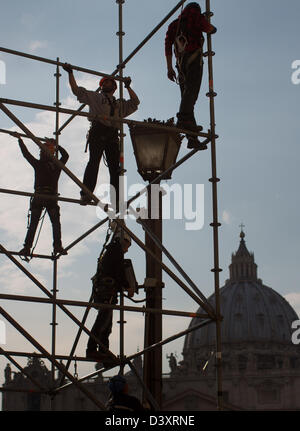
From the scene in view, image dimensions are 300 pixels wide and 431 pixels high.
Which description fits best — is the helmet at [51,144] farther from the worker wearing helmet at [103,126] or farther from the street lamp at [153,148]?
the street lamp at [153,148]

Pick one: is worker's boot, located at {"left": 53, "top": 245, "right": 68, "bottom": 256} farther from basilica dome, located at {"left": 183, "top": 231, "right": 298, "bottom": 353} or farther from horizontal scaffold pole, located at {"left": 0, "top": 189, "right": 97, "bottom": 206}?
basilica dome, located at {"left": 183, "top": 231, "right": 298, "bottom": 353}

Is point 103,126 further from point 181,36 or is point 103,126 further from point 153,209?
point 181,36

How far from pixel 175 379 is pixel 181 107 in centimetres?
9419

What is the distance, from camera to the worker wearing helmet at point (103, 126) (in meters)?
10.5

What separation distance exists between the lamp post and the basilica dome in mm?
115391

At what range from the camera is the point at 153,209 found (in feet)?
34.1

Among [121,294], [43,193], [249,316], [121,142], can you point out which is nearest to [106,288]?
[121,294]

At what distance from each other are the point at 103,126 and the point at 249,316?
4752 inches

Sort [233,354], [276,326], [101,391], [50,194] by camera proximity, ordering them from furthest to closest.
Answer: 1. [276,326]
2. [233,354]
3. [101,391]
4. [50,194]

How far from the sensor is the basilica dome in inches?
5037

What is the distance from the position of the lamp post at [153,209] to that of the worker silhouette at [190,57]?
377 millimetres
